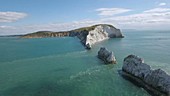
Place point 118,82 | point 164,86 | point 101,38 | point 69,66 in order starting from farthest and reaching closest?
1. point 101,38
2. point 69,66
3. point 118,82
4. point 164,86

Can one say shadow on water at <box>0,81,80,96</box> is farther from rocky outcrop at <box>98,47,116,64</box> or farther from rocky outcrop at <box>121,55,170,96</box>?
rocky outcrop at <box>98,47,116,64</box>

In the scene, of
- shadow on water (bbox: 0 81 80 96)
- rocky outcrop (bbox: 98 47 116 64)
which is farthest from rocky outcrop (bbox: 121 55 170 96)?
shadow on water (bbox: 0 81 80 96)

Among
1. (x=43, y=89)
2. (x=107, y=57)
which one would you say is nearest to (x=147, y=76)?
(x=43, y=89)

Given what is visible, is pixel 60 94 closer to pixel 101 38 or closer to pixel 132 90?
pixel 132 90

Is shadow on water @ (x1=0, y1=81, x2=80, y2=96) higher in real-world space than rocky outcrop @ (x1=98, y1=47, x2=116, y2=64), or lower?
lower

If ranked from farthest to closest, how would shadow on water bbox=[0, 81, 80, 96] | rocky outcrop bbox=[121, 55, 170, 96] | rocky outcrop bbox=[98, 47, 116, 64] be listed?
1. rocky outcrop bbox=[98, 47, 116, 64]
2. shadow on water bbox=[0, 81, 80, 96]
3. rocky outcrop bbox=[121, 55, 170, 96]

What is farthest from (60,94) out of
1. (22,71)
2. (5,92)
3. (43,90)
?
(22,71)

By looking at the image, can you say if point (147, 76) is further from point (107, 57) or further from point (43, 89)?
point (107, 57)

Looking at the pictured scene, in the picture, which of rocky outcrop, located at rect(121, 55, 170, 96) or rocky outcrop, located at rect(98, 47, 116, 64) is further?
rocky outcrop, located at rect(98, 47, 116, 64)

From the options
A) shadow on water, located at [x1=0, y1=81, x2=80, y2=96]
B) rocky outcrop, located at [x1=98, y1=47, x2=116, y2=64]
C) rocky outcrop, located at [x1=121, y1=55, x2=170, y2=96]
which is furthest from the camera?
rocky outcrop, located at [x1=98, y1=47, x2=116, y2=64]
